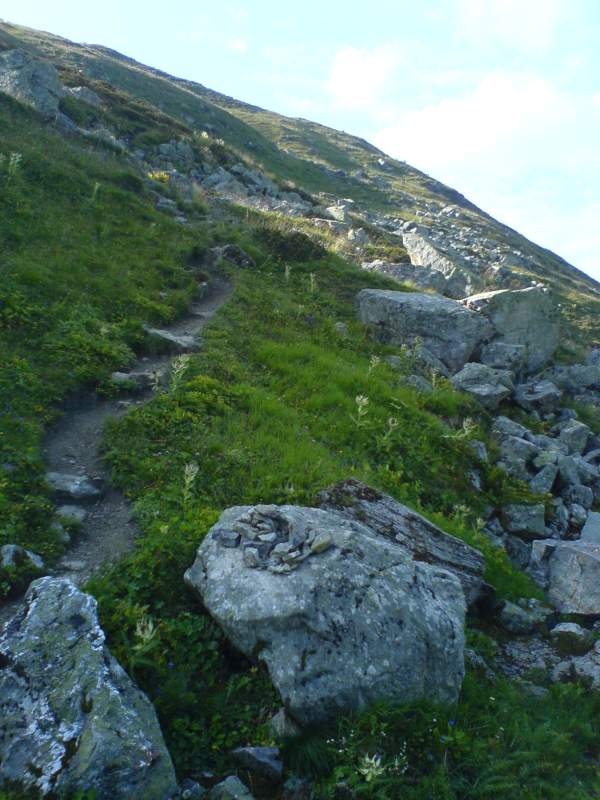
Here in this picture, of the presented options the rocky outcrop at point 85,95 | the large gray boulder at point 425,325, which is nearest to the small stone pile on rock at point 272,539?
the large gray boulder at point 425,325

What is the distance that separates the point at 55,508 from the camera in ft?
22.9

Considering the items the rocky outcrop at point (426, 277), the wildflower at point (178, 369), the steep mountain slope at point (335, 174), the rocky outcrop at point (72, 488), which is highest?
the steep mountain slope at point (335, 174)

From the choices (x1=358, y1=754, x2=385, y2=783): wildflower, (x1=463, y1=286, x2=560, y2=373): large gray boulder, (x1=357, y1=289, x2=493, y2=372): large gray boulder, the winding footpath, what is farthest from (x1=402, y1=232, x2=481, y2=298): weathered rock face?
(x1=358, y1=754, x2=385, y2=783): wildflower

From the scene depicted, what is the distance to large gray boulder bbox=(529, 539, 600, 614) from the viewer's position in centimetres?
789

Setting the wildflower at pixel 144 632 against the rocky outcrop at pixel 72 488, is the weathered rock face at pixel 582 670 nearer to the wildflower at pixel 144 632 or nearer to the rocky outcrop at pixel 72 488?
the wildflower at pixel 144 632

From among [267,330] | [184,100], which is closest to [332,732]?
[267,330]

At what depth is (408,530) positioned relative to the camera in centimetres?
750

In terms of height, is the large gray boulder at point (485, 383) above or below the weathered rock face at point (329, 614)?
above

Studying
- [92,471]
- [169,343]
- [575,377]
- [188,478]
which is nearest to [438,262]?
[575,377]

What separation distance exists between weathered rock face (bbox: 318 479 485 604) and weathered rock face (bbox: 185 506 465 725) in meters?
1.31

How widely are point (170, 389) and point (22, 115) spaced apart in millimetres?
16496

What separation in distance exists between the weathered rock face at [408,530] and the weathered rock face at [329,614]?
131cm

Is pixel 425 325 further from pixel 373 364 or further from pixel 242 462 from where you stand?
pixel 242 462

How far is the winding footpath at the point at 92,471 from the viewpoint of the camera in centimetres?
621
